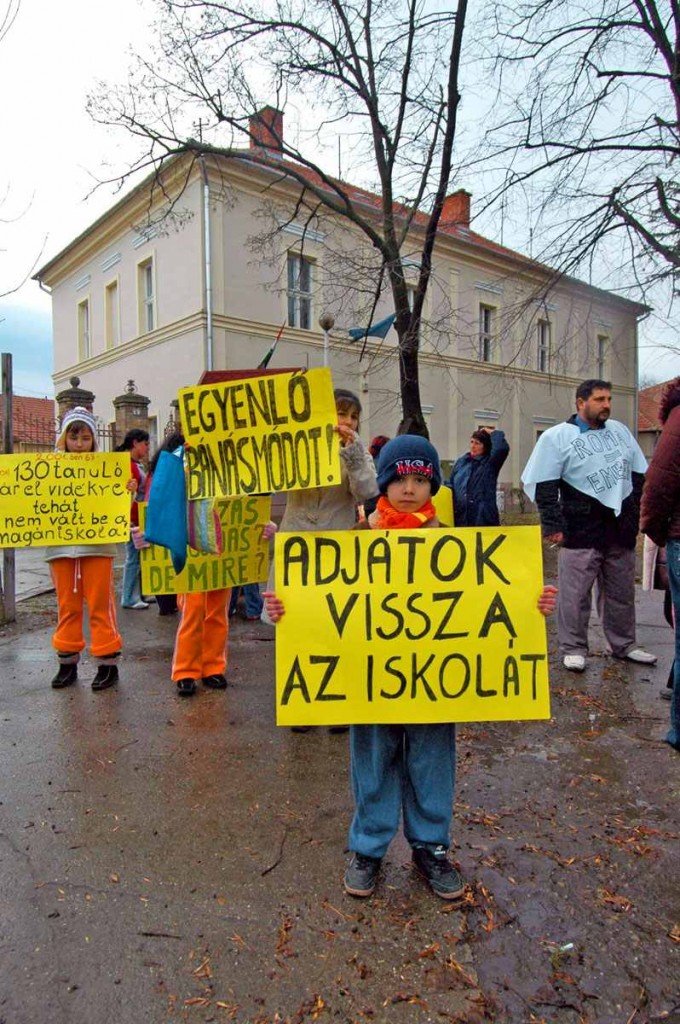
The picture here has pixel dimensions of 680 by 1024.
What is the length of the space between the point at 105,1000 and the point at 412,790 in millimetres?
1080

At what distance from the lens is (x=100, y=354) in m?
22.2

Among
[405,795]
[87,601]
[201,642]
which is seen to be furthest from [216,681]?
[405,795]

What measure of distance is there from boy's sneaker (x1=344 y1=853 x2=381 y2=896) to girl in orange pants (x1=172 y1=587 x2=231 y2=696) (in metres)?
2.26

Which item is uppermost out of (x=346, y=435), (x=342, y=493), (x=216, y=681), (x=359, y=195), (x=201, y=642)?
(x=359, y=195)

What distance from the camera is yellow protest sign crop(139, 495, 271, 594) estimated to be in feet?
13.8

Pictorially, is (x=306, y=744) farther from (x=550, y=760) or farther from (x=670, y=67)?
(x=670, y=67)

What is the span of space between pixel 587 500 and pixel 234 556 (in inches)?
97.7

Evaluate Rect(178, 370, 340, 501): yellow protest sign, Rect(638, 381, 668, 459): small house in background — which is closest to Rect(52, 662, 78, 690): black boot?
Rect(178, 370, 340, 501): yellow protest sign

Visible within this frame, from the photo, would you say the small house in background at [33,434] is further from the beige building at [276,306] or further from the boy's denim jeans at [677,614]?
the boy's denim jeans at [677,614]

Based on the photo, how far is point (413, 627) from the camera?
2.21 metres

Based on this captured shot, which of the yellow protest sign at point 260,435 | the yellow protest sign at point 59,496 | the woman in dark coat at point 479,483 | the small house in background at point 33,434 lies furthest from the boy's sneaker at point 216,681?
the small house in background at point 33,434

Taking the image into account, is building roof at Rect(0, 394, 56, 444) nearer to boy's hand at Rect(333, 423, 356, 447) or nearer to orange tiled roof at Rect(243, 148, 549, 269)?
orange tiled roof at Rect(243, 148, 549, 269)

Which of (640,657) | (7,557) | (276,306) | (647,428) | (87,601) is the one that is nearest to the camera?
(87,601)

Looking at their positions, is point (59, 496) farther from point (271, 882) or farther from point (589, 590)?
point (589, 590)
